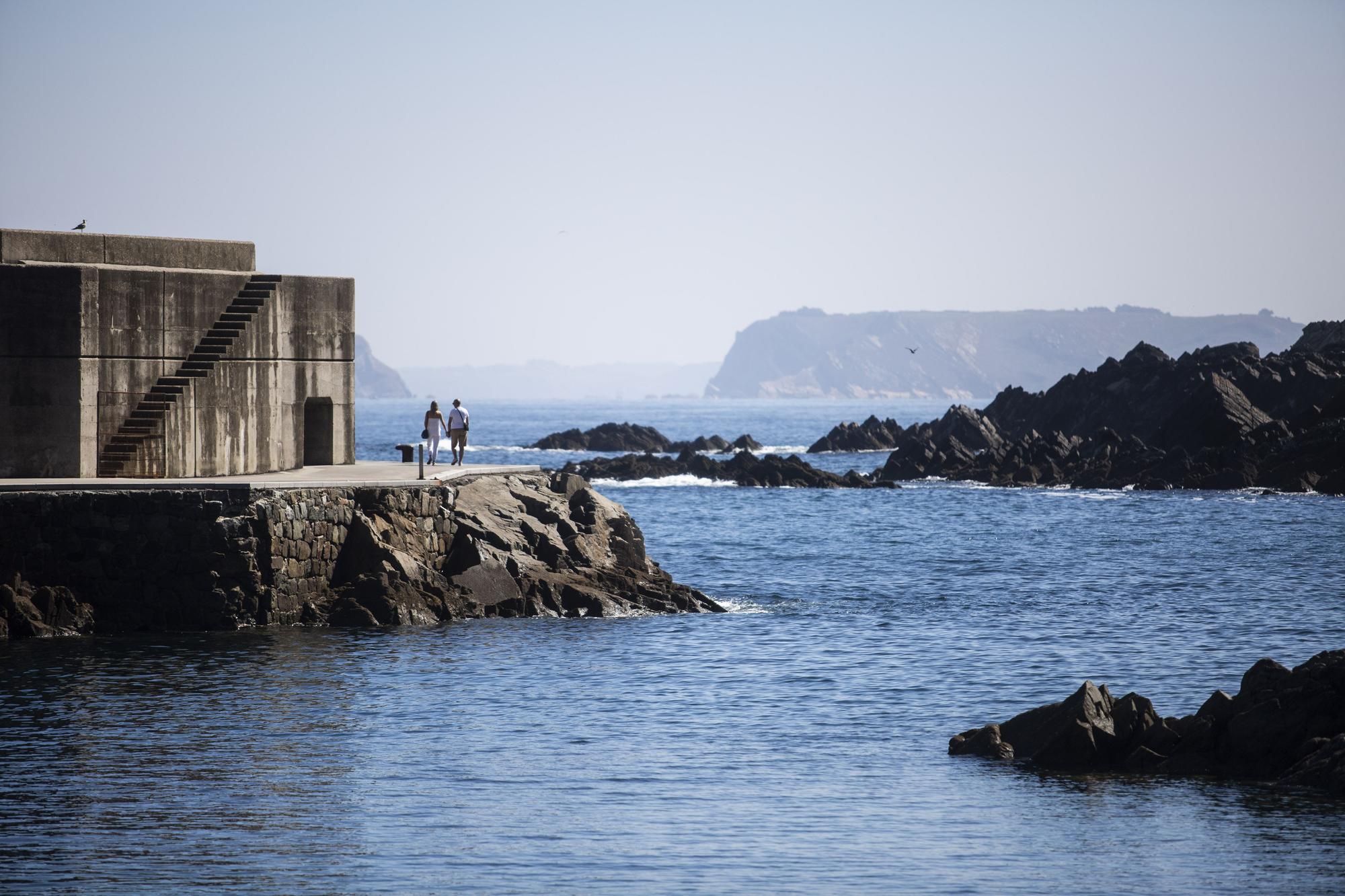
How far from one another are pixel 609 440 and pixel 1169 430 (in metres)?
46.3

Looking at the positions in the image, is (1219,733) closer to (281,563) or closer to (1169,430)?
(281,563)

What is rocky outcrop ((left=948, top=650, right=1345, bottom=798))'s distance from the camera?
1572 centimetres

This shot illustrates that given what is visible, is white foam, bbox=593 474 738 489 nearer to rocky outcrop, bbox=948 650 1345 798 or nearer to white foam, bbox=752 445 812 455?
white foam, bbox=752 445 812 455

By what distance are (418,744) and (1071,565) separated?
86.7 ft

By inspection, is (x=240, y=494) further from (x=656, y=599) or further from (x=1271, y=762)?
(x=1271, y=762)

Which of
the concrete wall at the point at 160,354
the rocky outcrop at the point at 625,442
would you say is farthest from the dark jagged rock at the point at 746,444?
the concrete wall at the point at 160,354

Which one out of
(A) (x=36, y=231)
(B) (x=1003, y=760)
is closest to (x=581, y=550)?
(A) (x=36, y=231)

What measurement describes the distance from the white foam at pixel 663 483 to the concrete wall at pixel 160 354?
42007mm

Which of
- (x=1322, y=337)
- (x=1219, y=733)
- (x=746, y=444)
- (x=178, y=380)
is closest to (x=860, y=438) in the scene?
(x=746, y=444)

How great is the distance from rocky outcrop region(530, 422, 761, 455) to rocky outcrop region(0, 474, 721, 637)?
242 feet

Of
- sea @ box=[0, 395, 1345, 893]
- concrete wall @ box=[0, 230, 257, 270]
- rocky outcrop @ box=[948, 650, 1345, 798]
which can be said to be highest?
concrete wall @ box=[0, 230, 257, 270]

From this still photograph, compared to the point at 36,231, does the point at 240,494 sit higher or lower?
lower

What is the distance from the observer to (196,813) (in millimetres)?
14094

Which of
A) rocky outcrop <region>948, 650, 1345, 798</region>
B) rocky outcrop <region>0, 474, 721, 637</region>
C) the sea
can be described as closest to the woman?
rocky outcrop <region>0, 474, 721, 637</region>
